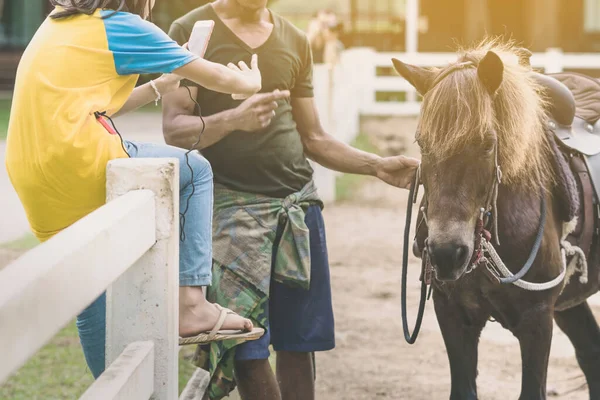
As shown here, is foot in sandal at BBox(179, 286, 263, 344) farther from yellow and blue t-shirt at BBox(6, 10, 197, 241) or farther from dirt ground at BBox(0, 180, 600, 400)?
dirt ground at BBox(0, 180, 600, 400)

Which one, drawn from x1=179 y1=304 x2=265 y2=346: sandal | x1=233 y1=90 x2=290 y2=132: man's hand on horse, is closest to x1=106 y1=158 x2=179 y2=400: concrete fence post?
x1=179 y1=304 x2=265 y2=346: sandal

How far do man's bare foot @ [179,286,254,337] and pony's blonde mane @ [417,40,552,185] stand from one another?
0.94m

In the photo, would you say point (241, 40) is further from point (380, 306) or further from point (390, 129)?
point (390, 129)

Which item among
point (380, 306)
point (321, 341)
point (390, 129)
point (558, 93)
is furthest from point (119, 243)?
point (390, 129)

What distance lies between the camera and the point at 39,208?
8.84 feet

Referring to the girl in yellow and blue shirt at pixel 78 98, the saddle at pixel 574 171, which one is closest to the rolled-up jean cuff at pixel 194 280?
the girl in yellow and blue shirt at pixel 78 98

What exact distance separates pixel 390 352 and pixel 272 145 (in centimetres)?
278

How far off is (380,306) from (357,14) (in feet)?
66.1

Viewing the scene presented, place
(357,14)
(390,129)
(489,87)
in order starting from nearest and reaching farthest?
1. (489,87)
2. (390,129)
3. (357,14)

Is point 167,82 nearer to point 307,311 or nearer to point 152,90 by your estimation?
point 152,90

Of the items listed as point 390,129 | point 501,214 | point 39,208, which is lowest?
point 390,129

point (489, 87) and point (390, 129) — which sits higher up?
point (489, 87)

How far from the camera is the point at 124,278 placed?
255 cm

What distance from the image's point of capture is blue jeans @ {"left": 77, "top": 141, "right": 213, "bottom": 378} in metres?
2.84
